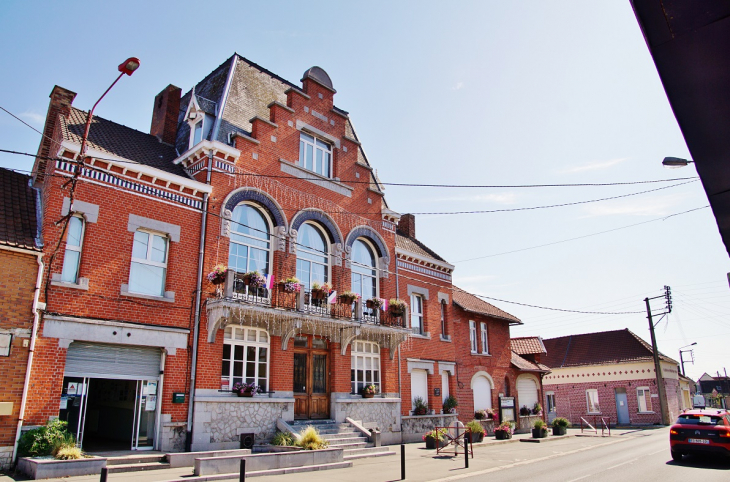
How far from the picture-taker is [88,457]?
12.2 meters

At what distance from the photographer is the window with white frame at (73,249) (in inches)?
566

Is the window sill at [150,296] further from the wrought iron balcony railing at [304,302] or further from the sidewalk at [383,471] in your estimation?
the sidewalk at [383,471]

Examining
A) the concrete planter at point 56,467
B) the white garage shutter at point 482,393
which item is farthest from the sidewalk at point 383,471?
the white garage shutter at point 482,393

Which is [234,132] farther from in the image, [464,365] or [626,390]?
[626,390]

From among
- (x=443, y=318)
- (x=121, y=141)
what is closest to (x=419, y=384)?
(x=443, y=318)

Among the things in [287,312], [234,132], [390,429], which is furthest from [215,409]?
[234,132]

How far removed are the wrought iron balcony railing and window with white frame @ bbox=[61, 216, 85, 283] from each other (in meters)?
4.11

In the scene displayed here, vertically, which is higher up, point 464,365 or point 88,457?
point 464,365

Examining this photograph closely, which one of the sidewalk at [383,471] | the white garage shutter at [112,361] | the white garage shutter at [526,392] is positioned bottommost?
the sidewalk at [383,471]

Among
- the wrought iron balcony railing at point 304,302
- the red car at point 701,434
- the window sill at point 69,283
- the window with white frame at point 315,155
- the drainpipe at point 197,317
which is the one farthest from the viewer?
the window with white frame at point 315,155

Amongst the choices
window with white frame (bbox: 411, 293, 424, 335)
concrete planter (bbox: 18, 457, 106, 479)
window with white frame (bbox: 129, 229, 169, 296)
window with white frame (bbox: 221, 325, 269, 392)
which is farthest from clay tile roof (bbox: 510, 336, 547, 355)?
concrete planter (bbox: 18, 457, 106, 479)

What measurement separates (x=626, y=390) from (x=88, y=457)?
3729cm

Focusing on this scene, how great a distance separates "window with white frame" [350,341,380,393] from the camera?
69.4 feet

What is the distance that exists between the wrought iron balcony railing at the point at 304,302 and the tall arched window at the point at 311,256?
684 millimetres
